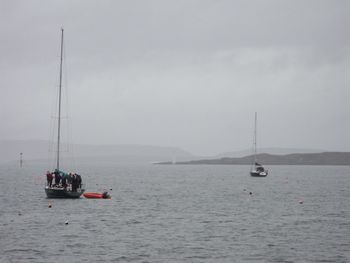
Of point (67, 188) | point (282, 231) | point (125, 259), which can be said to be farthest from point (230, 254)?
point (67, 188)

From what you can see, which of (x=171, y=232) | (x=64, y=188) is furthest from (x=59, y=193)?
(x=171, y=232)

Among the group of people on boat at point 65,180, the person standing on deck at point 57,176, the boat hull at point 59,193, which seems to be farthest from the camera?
the boat hull at point 59,193

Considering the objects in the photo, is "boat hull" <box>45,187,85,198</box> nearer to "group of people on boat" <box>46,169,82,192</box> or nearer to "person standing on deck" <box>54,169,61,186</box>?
"group of people on boat" <box>46,169,82,192</box>

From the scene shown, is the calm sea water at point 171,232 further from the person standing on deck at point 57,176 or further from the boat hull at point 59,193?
the person standing on deck at point 57,176

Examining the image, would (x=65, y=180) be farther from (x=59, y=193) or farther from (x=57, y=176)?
(x=59, y=193)

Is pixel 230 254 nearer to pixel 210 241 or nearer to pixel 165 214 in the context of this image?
pixel 210 241

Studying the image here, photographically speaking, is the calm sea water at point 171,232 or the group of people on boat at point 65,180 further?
the group of people on boat at point 65,180

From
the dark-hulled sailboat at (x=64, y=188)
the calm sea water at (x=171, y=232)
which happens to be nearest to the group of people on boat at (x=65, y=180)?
the dark-hulled sailboat at (x=64, y=188)

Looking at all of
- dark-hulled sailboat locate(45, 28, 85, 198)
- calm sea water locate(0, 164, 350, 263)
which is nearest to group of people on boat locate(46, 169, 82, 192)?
dark-hulled sailboat locate(45, 28, 85, 198)

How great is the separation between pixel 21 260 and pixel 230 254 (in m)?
11.5

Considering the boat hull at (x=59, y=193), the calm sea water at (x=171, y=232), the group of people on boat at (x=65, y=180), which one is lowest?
the calm sea water at (x=171, y=232)

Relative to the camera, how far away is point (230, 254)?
115 feet

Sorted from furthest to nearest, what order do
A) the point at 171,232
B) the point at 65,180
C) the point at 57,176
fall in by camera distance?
the point at 65,180 < the point at 57,176 < the point at 171,232

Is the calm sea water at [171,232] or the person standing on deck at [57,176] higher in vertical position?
the person standing on deck at [57,176]
